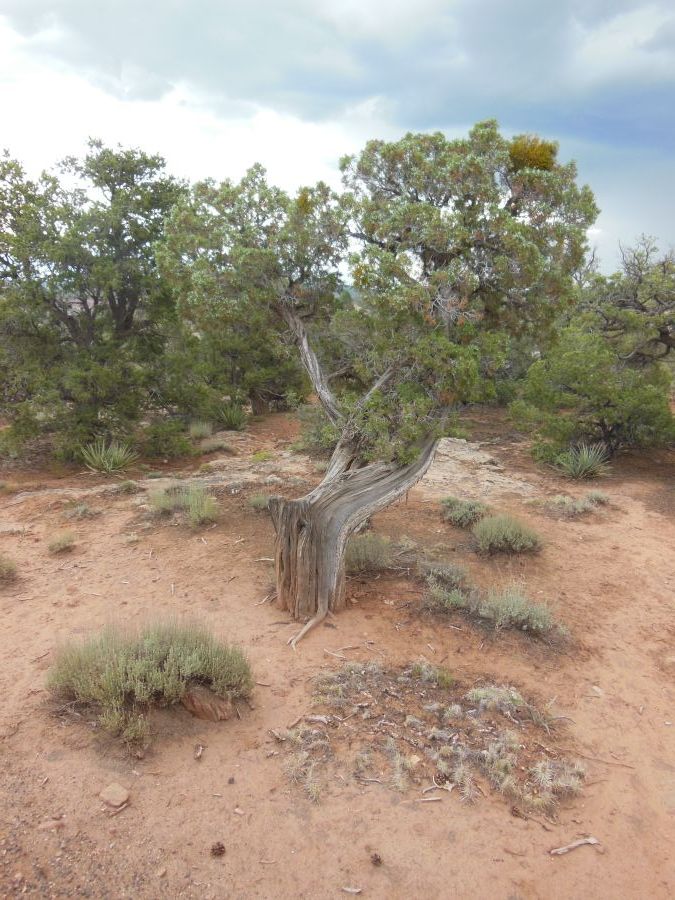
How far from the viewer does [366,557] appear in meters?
6.57

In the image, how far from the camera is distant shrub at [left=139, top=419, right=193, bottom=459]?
37.8ft

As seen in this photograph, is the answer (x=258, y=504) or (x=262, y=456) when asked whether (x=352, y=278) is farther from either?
(x=262, y=456)

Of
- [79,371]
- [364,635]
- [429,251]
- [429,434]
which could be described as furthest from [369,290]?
[79,371]

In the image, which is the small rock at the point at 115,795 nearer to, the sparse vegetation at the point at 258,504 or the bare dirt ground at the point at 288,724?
the bare dirt ground at the point at 288,724

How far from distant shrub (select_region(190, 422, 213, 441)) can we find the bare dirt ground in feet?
17.1

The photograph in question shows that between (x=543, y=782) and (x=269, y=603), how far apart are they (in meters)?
3.07

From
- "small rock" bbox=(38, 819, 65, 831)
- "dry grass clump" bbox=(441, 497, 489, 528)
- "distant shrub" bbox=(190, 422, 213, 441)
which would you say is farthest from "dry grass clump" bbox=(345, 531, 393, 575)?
"distant shrub" bbox=(190, 422, 213, 441)

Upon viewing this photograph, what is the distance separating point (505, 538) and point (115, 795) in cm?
546

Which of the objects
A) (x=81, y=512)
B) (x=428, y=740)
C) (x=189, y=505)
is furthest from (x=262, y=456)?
(x=428, y=740)

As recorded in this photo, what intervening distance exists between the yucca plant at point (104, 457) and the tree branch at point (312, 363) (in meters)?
5.38

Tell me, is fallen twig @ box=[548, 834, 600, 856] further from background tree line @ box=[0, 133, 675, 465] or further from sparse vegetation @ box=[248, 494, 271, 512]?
sparse vegetation @ box=[248, 494, 271, 512]

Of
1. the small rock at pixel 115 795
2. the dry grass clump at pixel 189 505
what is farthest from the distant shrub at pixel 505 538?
the small rock at pixel 115 795

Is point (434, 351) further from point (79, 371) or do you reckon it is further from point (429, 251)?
point (79, 371)

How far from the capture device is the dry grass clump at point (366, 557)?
6.53m
